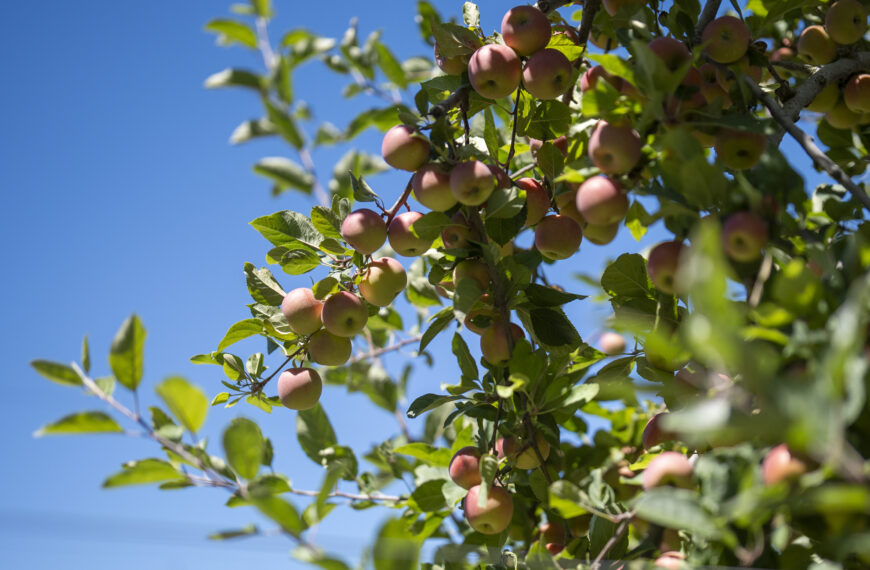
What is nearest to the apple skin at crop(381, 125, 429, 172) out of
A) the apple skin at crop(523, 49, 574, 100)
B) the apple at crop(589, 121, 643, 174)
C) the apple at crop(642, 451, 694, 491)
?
the apple skin at crop(523, 49, 574, 100)

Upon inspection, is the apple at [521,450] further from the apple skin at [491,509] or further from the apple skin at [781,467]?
the apple skin at [781,467]

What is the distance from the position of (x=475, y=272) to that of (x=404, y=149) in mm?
280

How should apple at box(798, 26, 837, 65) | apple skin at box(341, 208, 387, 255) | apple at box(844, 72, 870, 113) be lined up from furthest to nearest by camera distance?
apple at box(798, 26, 837, 65) → apple at box(844, 72, 870, 113) → apple skin at box(341, 208, 387, 255)

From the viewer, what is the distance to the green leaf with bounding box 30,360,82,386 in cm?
102

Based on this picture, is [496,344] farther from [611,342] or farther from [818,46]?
[611,342]

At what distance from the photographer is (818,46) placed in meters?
1.76

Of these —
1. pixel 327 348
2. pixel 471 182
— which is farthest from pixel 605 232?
pixel 327 348

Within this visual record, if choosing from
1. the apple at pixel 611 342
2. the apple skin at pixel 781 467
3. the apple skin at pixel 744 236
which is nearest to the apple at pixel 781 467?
the apple skin at pixel 781 467

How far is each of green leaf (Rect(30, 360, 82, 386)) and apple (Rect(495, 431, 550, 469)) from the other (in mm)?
789

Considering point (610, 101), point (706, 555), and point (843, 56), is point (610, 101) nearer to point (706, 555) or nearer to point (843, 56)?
point (706, 555)

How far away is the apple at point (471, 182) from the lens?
1.23m

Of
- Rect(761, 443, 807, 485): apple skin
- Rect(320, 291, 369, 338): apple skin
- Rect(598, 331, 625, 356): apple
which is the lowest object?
Rect(761, 443, 807, 485): apple skin

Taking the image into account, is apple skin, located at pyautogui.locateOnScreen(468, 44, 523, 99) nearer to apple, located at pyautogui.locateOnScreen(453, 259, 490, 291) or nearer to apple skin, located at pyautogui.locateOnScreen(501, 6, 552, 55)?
apple skin, located at pyautogui.locateOnScreen(501, 6, 552, 55)

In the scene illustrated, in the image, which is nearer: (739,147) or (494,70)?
(739,147)
